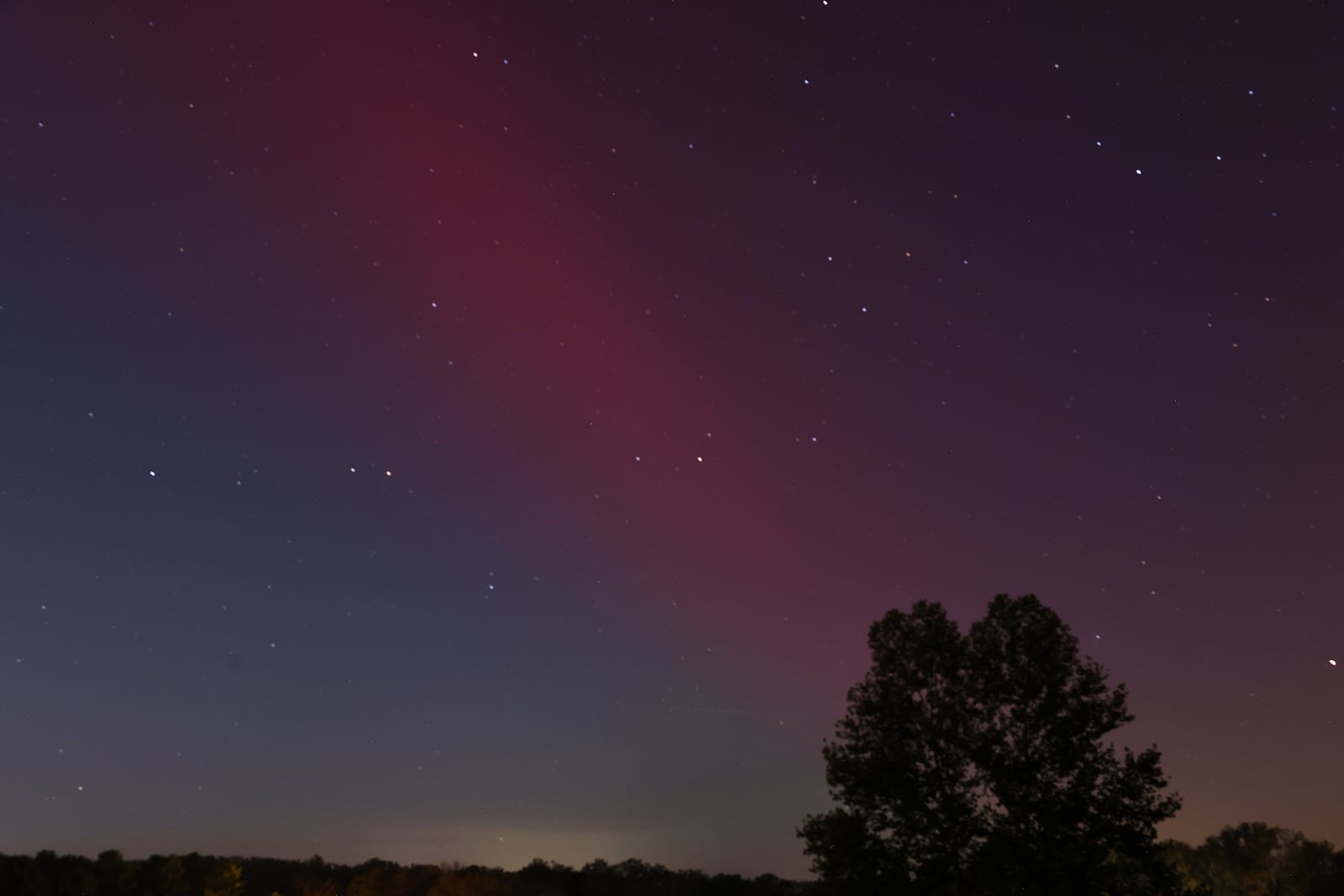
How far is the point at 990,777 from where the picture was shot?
26.8 meters

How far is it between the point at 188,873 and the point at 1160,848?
8190 centimetres

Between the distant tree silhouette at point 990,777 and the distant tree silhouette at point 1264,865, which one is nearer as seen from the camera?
the distant tree silhouette at point 990,777

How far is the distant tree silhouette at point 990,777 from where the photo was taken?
25.2 m

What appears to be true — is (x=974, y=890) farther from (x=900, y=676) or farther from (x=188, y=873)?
(x=188, y=873)

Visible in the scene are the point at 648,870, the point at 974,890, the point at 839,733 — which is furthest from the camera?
the point at 648,870

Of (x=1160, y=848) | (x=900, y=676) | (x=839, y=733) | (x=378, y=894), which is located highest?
(x=900, y=676)

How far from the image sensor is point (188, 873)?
80312 millimetres

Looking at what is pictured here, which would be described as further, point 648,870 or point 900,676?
point 648,870

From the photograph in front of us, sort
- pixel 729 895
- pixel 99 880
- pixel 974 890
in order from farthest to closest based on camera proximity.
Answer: pixel 729 895 < pixel 99 880 < pixel 974 890

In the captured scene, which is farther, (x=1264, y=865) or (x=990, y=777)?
(x=1264, y=865)

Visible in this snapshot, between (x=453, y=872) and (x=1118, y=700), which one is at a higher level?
(x=1118, y=700)

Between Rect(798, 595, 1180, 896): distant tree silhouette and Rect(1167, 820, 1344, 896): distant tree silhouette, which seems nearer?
Rect(798, 595, 1180, 896): distant tree silhouette

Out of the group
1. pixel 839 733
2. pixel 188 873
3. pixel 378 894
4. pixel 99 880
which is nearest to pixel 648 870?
pixel 378 894

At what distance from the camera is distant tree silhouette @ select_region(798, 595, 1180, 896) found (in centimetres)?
2522
